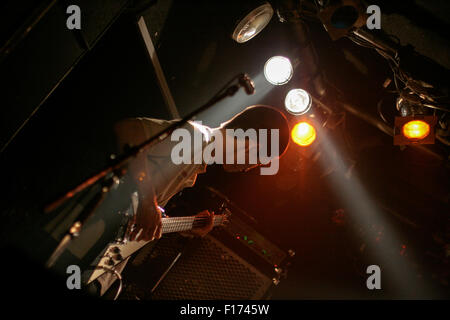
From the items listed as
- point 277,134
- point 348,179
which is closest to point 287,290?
point 348,179

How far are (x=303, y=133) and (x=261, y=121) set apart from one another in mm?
1481

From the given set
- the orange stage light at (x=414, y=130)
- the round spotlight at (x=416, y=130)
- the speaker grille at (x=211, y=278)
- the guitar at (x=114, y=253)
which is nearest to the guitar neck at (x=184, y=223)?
the guitar at (x=114, y=253)

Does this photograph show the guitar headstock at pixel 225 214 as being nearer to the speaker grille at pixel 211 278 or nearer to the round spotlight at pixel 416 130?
the speaker grille at pixel 211 278

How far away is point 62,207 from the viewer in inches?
98.4

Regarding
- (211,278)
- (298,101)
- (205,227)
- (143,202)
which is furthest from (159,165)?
(298,101)

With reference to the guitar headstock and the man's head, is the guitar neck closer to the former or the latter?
the guitar headstock

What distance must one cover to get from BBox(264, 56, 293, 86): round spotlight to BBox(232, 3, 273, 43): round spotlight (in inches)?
21.3

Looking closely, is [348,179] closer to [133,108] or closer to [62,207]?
[133,108]

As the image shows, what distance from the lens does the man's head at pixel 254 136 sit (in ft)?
8.36

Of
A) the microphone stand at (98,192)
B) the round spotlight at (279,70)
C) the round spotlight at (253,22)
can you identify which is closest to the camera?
the microphone stand at (98,192)

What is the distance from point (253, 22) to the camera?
9.19 feet

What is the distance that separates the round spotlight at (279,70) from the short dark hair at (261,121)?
32.7 inches

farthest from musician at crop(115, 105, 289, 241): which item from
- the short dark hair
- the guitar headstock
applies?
the guitar headstock
